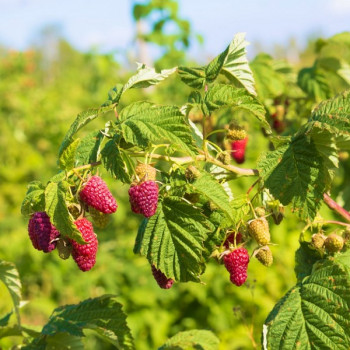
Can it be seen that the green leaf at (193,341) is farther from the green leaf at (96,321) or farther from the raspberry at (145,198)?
the raspberry at (145,198)

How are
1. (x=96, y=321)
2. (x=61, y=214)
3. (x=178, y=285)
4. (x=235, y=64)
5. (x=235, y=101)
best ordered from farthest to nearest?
(x=178, y=285)
(x=96, y=321)
(x=235, y=64)
(x=235, y=101)
(x=61, y=214)

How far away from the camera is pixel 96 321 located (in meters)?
1.87

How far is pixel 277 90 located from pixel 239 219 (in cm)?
100

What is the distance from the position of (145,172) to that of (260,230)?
0.32m

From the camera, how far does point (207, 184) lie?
136 cm

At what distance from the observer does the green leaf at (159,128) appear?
133 centimetres

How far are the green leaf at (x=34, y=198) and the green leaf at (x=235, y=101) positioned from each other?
0.43 m

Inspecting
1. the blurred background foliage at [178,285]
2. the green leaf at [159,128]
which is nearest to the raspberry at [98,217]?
the green leaf at [159,128]

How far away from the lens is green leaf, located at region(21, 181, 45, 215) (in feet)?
4.66

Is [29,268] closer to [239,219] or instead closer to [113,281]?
[113,281]

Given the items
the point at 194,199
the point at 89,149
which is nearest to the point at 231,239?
the point at 194,199

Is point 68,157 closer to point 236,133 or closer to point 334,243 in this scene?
point 236,133

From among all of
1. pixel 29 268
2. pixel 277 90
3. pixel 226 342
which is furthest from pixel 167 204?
pixel 29 268

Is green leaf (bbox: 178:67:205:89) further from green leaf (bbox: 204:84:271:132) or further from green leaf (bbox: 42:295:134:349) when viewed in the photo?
green leaf (bbox: 42:295:134:349)
